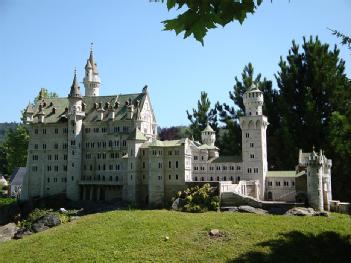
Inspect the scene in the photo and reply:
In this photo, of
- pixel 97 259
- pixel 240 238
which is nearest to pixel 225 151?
pixel 240 238

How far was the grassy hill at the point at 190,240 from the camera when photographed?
1339 inches

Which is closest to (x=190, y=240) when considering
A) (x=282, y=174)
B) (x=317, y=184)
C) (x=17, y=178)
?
(x=317, y=184)

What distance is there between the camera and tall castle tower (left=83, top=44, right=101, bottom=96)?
7175cm

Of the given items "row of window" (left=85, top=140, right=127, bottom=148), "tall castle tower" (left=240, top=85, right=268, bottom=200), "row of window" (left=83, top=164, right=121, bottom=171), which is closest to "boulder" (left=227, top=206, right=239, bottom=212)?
"tall castle tower" (left=240, top=85, right=268, bottom=200)

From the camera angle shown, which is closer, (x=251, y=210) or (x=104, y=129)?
(x=251, y=210)

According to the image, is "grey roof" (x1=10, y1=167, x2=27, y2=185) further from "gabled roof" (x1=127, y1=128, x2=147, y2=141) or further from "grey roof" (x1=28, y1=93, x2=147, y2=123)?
"gabled roof" (x1=127, y1=128, x2=147, y2=141)

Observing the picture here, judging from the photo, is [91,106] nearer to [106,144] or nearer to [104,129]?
[104,129]

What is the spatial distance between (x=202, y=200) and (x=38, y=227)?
20.3 metres

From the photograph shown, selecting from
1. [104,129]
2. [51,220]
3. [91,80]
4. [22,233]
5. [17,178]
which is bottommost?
[22,233]

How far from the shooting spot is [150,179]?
5481cm

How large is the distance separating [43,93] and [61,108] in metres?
21.0

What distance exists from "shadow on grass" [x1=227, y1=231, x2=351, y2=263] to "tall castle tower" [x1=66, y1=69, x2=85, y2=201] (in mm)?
34864

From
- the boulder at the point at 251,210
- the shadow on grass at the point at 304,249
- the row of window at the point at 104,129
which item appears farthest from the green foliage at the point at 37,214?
the shadow on grass at the point at 304,249

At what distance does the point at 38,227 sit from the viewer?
49.9 meters
